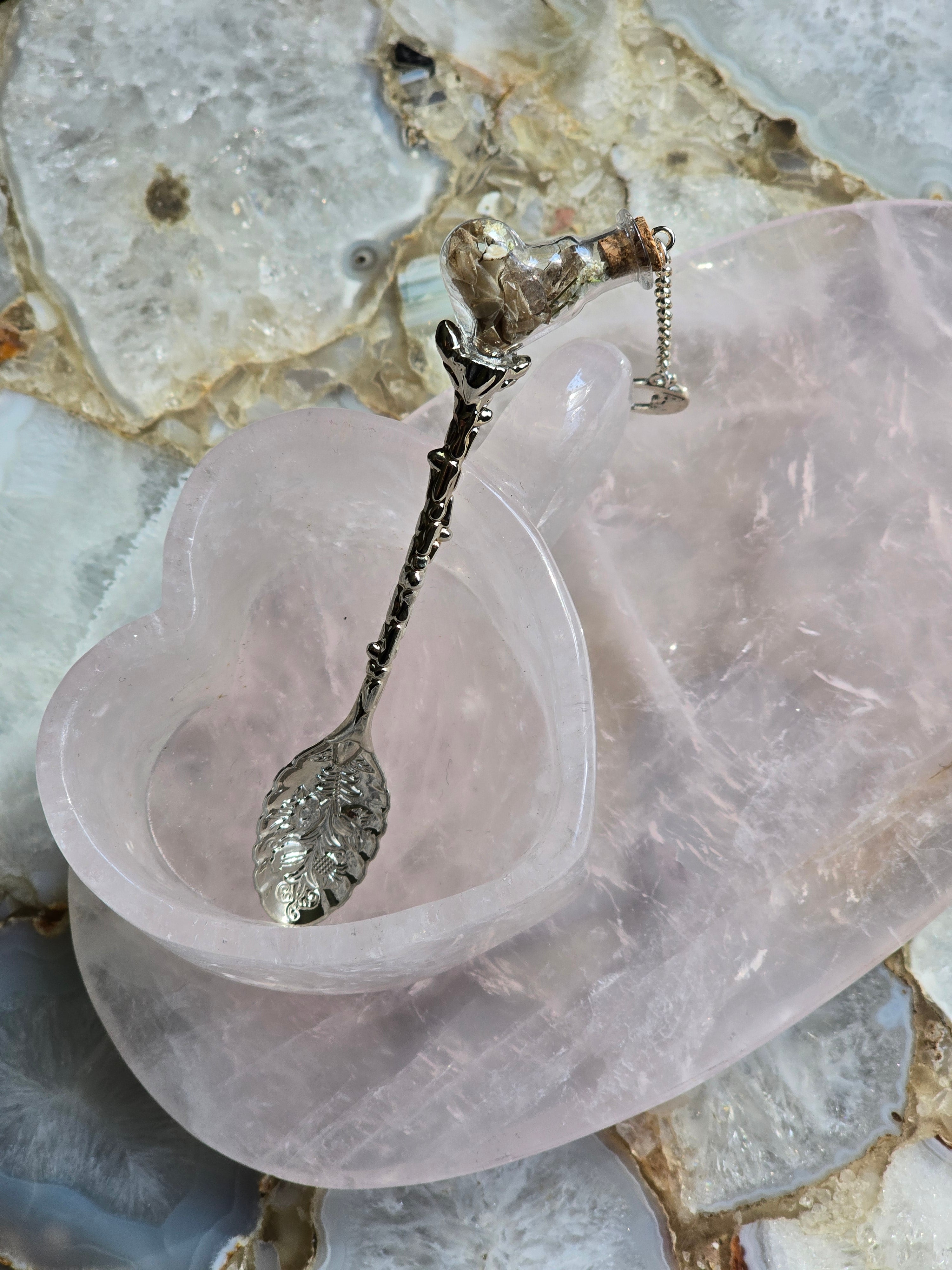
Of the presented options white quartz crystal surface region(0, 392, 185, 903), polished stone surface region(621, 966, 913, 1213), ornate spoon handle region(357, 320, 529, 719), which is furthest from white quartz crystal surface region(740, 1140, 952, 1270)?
white quartz crystal surface region(0, 392, 185, 903)

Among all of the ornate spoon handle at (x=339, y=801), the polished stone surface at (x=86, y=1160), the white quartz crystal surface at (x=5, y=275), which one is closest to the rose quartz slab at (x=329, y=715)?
the ornate spoon handle at (x=339, y=801)

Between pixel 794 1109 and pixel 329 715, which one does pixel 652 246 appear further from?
pixel 794 1109

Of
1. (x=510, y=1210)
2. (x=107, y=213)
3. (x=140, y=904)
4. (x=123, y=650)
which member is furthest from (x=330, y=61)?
(x=510, y=1210)

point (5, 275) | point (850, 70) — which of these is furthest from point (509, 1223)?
point (850, 70)

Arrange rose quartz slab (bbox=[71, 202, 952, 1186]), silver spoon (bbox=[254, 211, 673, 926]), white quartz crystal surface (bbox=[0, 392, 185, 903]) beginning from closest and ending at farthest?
silver spoon (bbox=[254, 211, 673, 926]) < rose quartz slab (bbox=[71, 202, 952, 1186]) < white quartz crystal surface (bbox=[0, 392, 185, 903])

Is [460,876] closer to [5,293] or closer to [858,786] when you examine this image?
[858,786]

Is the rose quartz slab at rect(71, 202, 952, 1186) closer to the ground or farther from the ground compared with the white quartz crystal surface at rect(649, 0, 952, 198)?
closer to the ground

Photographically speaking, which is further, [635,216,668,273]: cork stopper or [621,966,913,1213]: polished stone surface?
[621,966,913,1213]: polished stone surface

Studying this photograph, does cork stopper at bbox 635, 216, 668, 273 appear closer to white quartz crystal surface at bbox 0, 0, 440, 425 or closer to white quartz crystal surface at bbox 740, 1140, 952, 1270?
white quartz crystal surface at bbox 0, 0, 440, 425
